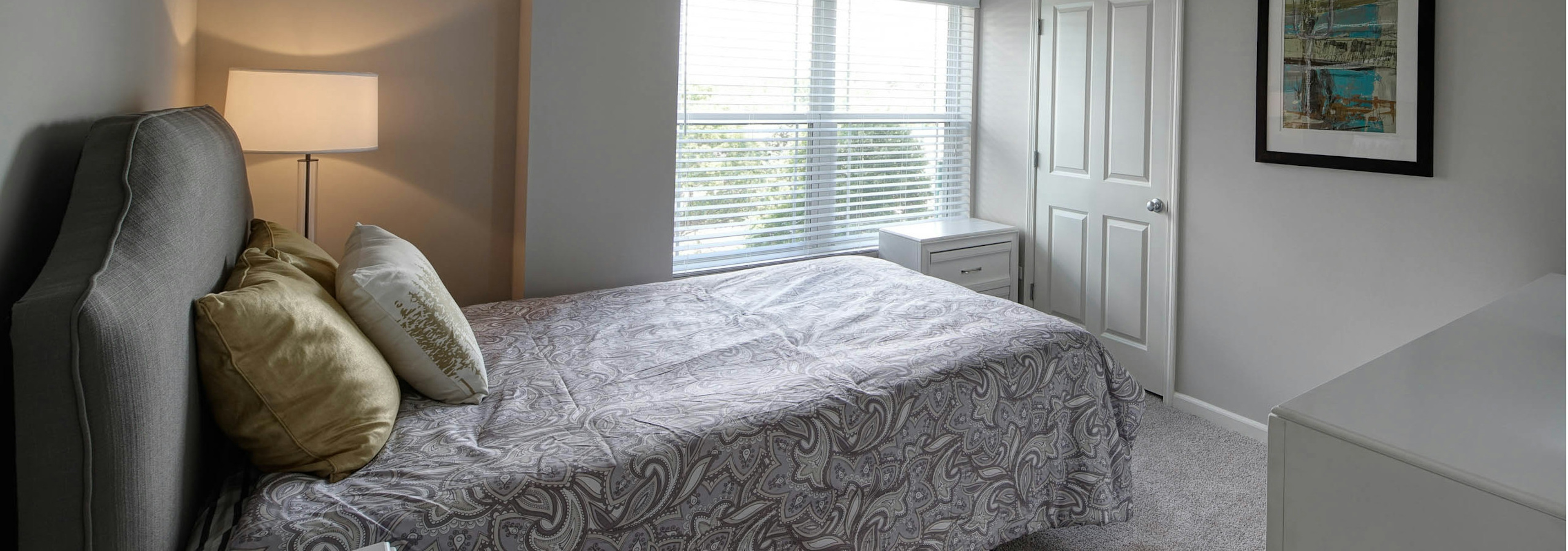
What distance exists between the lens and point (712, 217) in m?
3.58

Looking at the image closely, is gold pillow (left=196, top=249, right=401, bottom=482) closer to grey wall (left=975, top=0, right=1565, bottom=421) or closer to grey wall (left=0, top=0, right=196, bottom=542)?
grey wall (left=0, top=0, right=196, bottom=542)

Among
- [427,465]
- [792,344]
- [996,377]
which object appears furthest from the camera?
[792,344]

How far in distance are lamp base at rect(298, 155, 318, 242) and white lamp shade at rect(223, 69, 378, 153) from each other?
0.19m

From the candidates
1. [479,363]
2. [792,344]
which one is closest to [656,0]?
[792,344]

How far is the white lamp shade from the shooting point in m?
2.32

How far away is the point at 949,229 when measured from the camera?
156 inches

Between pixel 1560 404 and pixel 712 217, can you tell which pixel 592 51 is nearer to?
pixel 712 217

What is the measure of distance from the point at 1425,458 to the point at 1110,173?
2533mm

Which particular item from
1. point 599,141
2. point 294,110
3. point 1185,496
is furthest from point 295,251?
point 1185,496

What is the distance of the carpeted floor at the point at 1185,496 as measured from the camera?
7.98ft

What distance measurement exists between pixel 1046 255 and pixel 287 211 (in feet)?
9.84

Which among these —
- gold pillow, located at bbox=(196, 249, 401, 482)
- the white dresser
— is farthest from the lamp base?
the white dresser

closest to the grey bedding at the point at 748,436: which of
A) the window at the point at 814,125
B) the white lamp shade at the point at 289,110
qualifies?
Result: the white lamp shade at the point at 289,110

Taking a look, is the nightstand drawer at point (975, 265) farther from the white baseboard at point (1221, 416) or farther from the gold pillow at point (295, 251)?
the gold pillow at point (295, 251)
